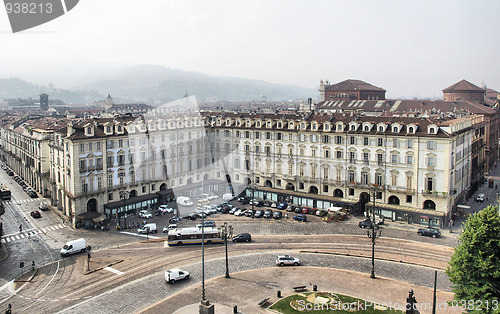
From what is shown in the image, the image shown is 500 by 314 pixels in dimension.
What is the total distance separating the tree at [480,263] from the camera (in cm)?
3453

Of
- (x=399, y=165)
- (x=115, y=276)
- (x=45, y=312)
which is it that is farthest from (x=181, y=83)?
(x=45, y=312)

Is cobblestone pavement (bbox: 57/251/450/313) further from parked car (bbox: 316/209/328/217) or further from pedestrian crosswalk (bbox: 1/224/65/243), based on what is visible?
pedestrian crosswalk (bbox: 1/224/65/243)

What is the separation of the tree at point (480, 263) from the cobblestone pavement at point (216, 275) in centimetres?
1047

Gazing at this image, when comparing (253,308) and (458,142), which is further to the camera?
(458,142)

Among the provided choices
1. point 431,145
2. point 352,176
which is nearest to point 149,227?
point 352,176

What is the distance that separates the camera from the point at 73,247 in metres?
57.9

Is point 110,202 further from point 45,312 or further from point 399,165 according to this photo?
point 399,165

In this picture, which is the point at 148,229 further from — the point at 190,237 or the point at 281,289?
the point at 281,289

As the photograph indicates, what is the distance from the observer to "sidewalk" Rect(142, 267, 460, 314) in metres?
40.8

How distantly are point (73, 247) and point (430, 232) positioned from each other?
51.6m

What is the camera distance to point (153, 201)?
82.7 m

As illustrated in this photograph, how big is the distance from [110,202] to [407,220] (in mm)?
52161

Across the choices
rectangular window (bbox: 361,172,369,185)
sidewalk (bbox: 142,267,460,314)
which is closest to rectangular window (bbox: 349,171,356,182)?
rectangular window (bbox: 361,172,369,185)

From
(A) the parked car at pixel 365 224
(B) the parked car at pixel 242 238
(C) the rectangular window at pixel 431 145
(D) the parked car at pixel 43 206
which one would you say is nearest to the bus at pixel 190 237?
(B) the parked car at pixel 242 238
